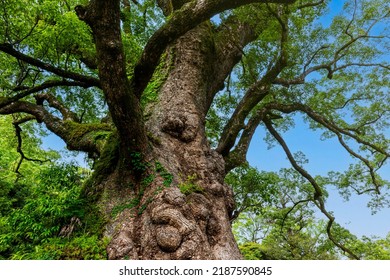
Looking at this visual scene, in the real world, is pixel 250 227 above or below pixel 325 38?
below

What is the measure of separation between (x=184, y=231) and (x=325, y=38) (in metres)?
8.67

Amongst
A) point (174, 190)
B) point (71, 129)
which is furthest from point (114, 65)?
point (71, 129)

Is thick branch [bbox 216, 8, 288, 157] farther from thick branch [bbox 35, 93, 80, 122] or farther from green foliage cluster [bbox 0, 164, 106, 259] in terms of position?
thick branch [bbox 35, 93, 80, 122]

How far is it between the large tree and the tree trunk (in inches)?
0.7

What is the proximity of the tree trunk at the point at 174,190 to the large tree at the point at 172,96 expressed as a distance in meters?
0.02

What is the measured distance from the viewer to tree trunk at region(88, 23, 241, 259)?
3938 mm

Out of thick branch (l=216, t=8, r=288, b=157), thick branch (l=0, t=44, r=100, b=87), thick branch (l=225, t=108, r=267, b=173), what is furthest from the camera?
thick branch (l=225, t=108, r=267, b=173)

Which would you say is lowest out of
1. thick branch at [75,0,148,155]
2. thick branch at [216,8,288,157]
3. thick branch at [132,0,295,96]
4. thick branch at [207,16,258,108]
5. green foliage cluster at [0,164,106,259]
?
green foliage cluster at [0,164,106,259]

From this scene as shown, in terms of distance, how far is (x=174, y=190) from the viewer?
446cm

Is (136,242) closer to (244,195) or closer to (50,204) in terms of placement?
(50,204)

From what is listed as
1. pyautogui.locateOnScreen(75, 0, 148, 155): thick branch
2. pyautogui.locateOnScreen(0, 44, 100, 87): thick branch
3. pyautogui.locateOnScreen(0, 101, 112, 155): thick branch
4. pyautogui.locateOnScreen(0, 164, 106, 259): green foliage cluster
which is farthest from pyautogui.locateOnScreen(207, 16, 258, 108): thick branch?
pyautogui.locateOnScreen(0, 164, 106, 259): green foliage cluster
